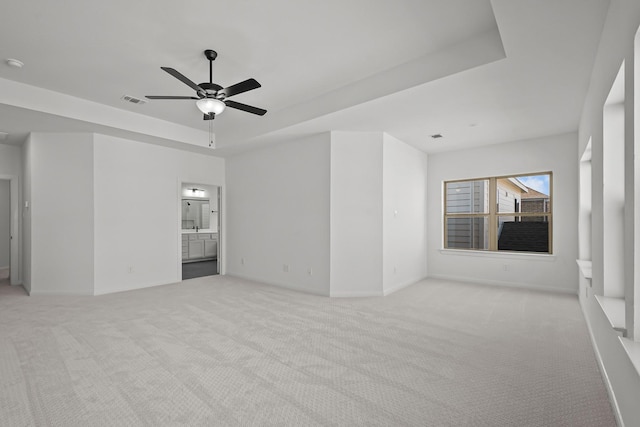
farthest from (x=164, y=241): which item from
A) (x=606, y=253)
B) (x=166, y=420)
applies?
(x=606, y=253)

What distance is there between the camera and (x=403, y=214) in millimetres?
5723

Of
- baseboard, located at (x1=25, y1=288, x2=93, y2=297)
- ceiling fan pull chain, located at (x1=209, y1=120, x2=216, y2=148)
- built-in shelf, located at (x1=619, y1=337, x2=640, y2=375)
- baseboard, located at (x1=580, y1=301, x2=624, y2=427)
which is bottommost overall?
baseboard, located at (x1=25, y1=288, x2=93, y2=297)

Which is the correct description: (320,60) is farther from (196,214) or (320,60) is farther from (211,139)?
(196,214)

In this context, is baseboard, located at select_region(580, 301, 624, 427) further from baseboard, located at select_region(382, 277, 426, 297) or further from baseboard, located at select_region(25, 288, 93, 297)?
baseboard, located at select_region(25, 288, 93, 297)

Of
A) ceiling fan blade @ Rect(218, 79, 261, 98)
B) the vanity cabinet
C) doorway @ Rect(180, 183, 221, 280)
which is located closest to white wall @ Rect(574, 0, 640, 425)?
ceiling fan blade @ Rect(218, 79, 261, 98)

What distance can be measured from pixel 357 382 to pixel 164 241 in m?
4.98

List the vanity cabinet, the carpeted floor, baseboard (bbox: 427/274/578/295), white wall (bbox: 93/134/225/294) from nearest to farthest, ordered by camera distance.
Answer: the carpeted floor, baseboard (bbox: 427/274/578/295), white wall (bbox: 93/134/225/294), the vanity cabinet

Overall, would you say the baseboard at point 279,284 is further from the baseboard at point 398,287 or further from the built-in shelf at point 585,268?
the built-in shelf at point 585,268

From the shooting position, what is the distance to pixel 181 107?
15.5 ft

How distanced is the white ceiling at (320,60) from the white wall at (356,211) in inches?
13.8

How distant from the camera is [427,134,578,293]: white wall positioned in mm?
5160

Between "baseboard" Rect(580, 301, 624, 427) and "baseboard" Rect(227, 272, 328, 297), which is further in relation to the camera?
"baseboard" Rect(227, 272, 328, 297)

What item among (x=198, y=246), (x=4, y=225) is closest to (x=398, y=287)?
(x=198, y=246)

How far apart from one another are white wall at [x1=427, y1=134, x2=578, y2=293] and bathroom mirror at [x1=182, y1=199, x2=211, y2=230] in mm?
6705
